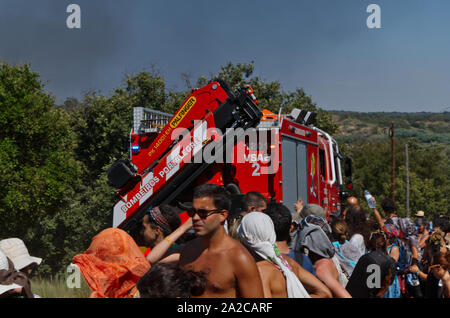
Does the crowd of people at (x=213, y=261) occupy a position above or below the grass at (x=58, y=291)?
above

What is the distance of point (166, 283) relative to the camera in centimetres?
289

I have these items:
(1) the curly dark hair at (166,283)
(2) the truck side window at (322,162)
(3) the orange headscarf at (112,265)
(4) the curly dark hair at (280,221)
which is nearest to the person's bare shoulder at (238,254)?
(1) the curly dark hair at (166,283)

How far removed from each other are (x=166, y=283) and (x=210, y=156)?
478 centimetres

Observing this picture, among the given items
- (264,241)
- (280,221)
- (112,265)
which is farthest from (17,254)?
(280,221)

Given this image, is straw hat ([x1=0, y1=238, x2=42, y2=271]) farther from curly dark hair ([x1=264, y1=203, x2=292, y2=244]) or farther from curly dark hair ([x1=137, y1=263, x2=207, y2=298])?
curly dark hair ([x1=264, y1=203, x2=292, y2=244])

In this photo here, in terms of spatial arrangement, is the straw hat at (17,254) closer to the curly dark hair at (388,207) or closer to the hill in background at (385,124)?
the curly dark hair at (388,207)

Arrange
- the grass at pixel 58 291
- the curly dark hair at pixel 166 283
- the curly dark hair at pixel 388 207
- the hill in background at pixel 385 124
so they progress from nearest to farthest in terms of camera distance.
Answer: the curly dark hair at pixel 166 283
the grass at pixel 58 291
the curly dark hair at pixel 388 207
the hill in background at pixel 385 124

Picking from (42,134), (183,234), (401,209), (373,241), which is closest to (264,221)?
(183,234)

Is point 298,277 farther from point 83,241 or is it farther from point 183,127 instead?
point 83,241

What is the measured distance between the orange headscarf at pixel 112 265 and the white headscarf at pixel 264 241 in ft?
2.34

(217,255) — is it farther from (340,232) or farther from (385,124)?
(385,124)

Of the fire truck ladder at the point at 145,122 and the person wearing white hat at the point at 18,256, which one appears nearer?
the person wearing white hat at the point at 18,256

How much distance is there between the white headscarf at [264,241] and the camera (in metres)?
3.56

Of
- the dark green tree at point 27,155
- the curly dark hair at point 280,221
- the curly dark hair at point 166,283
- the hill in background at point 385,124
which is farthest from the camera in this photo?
the hill in background at point 385,124
